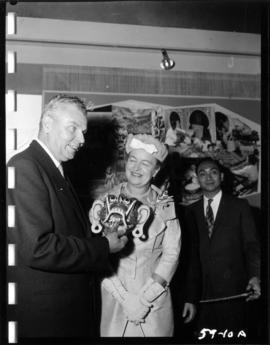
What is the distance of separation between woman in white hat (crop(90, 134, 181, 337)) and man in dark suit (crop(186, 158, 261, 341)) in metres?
0.09

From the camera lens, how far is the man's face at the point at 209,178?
1.25 meters

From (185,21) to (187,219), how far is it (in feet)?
1.79

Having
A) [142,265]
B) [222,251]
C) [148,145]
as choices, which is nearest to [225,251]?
[222,251]

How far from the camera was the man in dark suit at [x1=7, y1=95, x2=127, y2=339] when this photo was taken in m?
1.14

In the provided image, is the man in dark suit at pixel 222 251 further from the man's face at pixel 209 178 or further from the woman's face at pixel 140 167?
the woman's face at pixel 140 167

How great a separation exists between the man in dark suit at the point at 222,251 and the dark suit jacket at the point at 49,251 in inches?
11.2

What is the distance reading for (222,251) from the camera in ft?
4.09

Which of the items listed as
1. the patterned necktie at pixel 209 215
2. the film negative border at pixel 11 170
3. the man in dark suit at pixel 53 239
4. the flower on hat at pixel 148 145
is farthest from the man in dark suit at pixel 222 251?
the film negative border at pixel 11 170

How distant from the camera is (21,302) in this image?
3.86ft

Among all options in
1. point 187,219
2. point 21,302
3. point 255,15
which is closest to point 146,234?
point 187,219

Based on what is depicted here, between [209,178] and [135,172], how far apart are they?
214 mm

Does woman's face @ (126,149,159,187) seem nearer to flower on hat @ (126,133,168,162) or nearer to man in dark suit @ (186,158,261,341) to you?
flower on hat @ (126,133,168,162)

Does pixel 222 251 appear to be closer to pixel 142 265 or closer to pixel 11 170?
pixel 142 265

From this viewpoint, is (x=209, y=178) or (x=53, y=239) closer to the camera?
(x=53, y=239)
